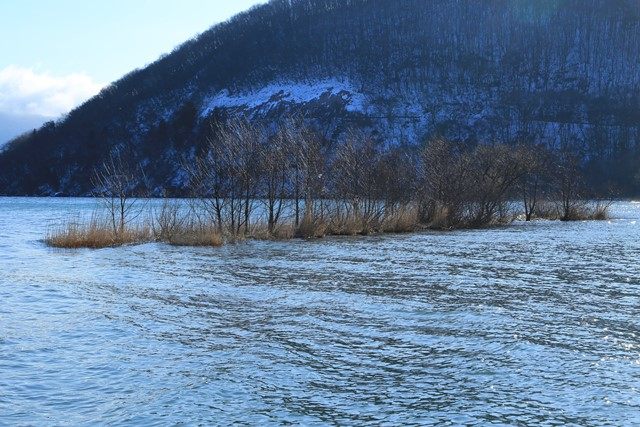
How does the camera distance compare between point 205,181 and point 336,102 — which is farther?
point 336,102

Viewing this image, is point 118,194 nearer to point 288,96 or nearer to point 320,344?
point 320,344

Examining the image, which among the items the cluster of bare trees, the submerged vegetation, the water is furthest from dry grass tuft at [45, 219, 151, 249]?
the water

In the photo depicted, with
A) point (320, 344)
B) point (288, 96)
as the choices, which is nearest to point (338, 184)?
point (320, 344)

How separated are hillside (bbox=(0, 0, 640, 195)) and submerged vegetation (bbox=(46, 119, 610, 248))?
7733 centimetres

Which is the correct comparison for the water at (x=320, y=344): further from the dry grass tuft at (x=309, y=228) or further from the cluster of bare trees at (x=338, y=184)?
the dry grass tuft at (x=309, y=228)

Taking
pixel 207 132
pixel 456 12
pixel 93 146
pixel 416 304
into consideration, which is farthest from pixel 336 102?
pixel 416 304

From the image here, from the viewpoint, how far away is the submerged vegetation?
109 feet

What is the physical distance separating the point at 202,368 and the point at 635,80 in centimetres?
17740

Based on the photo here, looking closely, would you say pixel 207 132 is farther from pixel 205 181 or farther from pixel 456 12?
pixel 205 181

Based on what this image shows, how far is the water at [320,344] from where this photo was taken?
337 inches

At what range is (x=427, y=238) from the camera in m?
37.2

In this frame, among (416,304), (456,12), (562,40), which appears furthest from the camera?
(456,12)

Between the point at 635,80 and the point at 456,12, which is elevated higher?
the point at 456,12

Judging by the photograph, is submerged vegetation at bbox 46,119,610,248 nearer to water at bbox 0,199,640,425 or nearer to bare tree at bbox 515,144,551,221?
bare tree at bbox 515,144,551,221
